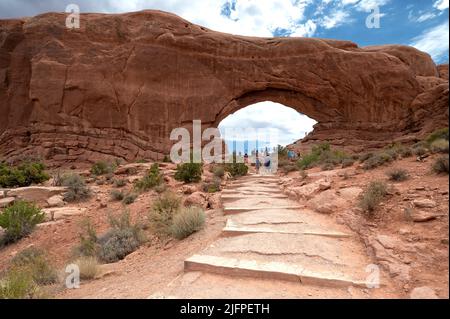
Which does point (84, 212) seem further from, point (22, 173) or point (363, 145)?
point (363, 145)

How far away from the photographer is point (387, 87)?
76.7ft

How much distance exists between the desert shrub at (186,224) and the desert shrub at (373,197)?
286cm

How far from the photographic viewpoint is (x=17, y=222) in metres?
7.23

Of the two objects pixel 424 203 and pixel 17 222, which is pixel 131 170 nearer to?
pixel 17 222

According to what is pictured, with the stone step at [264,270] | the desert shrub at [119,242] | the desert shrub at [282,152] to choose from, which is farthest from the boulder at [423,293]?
the desert shrub at [282,152]

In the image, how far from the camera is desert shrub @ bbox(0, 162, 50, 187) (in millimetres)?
11297

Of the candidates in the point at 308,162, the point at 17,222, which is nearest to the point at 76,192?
the point at 17,222

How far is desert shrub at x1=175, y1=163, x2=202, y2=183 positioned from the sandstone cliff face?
36.0ft

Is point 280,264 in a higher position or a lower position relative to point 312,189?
lower

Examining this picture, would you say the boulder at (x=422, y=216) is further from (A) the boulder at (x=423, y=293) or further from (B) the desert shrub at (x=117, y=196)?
(B) the desert shrub at (x=117, y=196)

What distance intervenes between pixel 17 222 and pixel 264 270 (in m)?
7.09
